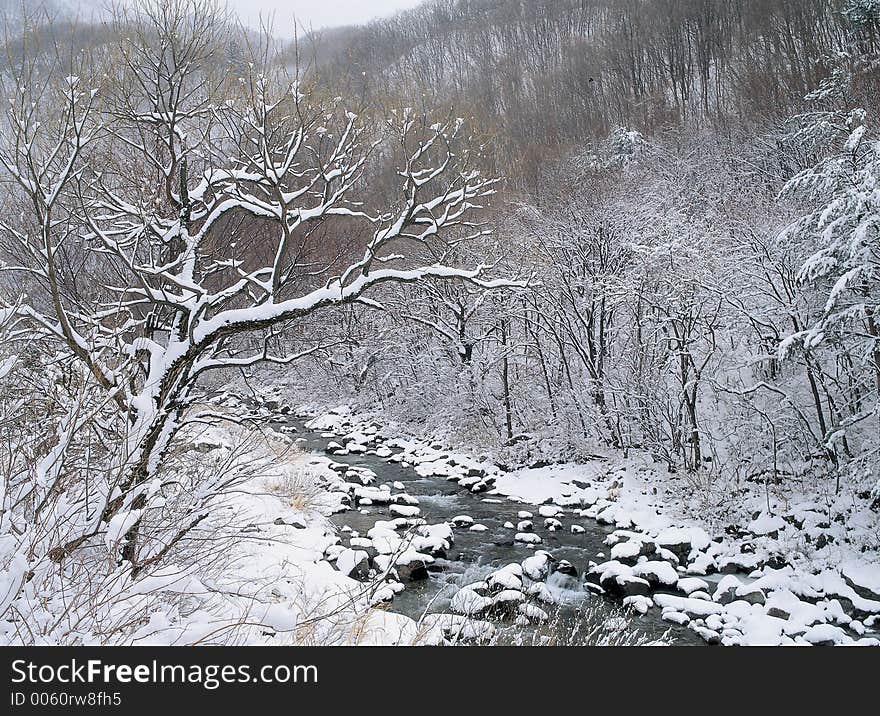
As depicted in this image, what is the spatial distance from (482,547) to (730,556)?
3803mm

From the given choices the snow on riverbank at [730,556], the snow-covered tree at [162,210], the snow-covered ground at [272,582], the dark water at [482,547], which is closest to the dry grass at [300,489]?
the snow-covered ground at [272,582]

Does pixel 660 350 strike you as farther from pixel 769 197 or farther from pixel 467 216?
pixel 467 216

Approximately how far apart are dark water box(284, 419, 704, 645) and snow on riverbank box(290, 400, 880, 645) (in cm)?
23

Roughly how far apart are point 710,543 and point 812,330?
3591 millimetres

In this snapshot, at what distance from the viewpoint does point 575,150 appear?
21.4 metres

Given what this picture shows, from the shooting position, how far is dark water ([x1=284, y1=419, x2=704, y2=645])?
772cm

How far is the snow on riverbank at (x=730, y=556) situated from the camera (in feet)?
23.3

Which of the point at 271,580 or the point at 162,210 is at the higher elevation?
the point at 162,210

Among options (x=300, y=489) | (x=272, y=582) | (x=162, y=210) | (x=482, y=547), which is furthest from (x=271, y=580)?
(x=162, y=210)

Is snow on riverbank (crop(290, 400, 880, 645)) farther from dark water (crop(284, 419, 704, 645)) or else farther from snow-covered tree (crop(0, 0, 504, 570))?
snow-covered tree (crop(0, 0, 504, 570))

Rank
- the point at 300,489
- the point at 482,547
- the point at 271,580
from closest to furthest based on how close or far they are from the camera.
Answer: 1. the point at 271,580
2. the point at 482,547
3. the point at 300,489

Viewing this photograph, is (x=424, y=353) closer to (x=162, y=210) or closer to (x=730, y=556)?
(x=730, y=556)

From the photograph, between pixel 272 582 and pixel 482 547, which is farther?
pixel 482 547

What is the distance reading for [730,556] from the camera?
8.91 m
